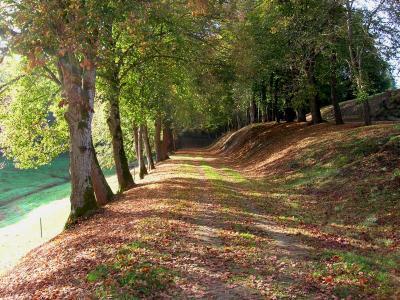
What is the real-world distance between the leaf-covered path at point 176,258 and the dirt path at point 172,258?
0.06ft

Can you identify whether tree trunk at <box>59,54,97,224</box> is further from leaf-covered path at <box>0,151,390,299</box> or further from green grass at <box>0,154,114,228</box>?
green grass at <box>0,154,114,228</box>

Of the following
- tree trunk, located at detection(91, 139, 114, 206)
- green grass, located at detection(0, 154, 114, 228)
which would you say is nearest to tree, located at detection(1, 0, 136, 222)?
tree trunk, located at detection(91, 139, 114, 206)

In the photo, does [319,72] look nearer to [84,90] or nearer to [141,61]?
[141,61]

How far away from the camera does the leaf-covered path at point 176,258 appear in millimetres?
8820

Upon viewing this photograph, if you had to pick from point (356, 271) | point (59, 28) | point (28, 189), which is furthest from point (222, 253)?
point (28, 189)

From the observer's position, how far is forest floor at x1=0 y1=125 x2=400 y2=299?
28.9 feet

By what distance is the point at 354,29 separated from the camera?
22.5 meters

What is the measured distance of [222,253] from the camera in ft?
36.4

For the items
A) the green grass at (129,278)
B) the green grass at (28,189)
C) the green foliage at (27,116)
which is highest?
the green foliage at (27,116)

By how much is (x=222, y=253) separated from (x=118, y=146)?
15.3 meters

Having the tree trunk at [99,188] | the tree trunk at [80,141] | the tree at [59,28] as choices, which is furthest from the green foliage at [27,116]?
the tree at [59,28]

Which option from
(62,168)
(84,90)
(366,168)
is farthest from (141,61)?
(62,168)

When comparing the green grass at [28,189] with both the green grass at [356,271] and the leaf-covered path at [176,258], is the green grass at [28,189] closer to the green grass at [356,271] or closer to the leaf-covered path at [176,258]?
the leaf-covered path at [176,258]

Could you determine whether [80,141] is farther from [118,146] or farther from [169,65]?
[169,65]
